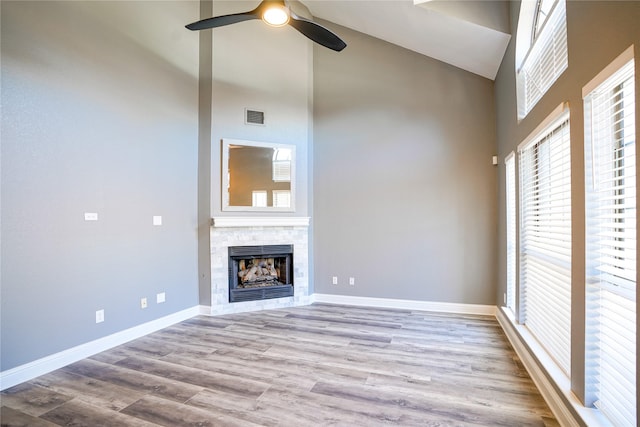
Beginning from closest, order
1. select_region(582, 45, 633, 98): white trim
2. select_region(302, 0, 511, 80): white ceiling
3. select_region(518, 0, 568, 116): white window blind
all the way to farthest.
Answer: select_region(582, 45, 633, 98): white trim
select_region(518, 0, 568, 116): white window blind
select_region(302, 0, 511, 80): white ceiling

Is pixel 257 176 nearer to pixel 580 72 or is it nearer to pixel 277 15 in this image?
pixel 277 15

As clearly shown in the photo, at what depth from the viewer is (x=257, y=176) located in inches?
165

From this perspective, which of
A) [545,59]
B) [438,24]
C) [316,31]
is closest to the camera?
[545,59]

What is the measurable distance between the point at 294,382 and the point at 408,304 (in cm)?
237

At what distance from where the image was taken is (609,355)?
1.43m

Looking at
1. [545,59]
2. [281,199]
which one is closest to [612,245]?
[545,59]

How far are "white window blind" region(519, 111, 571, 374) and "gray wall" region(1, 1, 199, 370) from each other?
3845mm

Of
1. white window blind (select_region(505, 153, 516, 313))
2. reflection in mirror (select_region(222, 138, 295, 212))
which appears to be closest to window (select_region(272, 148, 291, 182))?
reflection in mirror (select_region(222, 138, 295, 212))

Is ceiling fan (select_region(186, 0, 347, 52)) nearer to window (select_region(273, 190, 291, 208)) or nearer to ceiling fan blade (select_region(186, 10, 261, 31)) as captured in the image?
ceiling fan blade (select_region(186, 10, 261, 31))

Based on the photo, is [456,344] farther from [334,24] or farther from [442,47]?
[334,24]

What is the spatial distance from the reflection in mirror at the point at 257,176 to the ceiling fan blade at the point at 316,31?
1758mm

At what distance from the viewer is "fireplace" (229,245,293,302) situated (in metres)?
4.09

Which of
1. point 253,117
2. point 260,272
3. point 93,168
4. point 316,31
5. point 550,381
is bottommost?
point 550,381

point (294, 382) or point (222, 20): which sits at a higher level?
point (222, 20)
